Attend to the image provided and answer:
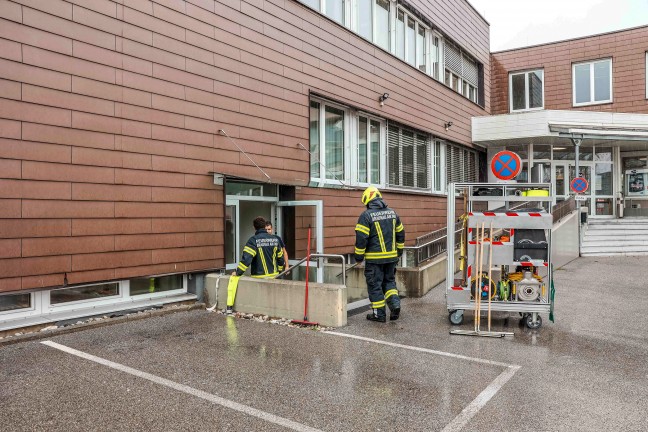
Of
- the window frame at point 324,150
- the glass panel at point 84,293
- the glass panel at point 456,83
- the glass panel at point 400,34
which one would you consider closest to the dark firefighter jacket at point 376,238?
the window frame at point 324,150

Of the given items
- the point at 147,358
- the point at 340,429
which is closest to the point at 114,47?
the point at 147,358

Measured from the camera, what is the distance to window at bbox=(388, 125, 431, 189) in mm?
13875

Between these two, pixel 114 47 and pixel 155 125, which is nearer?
pixel 114 47

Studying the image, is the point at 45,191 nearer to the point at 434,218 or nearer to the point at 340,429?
the point at 340,429

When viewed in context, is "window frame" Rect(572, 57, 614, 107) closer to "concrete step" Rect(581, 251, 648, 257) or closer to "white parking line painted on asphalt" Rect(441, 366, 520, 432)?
"concrete step" Rect(581, 251, 648, 257)

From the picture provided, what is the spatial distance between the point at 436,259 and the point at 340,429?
313 inches

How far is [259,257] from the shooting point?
311 inches

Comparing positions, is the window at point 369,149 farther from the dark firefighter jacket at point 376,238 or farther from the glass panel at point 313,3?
the dark firefighter jacket at point 376,238

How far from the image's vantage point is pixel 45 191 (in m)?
6.36

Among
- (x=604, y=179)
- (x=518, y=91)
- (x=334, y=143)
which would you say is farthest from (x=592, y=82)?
(x=334, y=143)

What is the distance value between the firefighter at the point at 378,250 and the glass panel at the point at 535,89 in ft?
58.4

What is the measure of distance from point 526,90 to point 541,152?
375 cm

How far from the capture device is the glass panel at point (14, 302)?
624 centimetres

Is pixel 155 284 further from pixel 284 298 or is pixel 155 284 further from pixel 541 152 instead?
pixel 541 152
